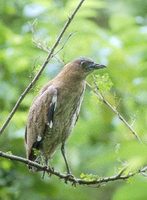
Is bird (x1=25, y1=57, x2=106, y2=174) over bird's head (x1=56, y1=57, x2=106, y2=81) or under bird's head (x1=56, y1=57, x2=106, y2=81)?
under

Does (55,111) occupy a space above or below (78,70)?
below

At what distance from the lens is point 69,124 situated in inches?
126

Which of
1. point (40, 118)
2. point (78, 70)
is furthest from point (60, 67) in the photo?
point (40, 118)

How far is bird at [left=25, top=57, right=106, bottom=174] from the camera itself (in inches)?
122

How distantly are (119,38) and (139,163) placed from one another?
4.48m

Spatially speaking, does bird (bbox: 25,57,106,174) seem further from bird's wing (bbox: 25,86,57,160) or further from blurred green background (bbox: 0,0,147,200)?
blurred green background (bbox: 0,0,147,200)

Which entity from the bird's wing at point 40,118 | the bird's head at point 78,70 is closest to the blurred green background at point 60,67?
the bird's head at point 78,70

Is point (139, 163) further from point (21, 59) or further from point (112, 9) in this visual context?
point (112, 9)

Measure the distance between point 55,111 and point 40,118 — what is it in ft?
0.32

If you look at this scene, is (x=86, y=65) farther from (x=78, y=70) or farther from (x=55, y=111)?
(x=55, y=111)

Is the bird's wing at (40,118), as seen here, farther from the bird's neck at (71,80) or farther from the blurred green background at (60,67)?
the blurred green background at (60,67)

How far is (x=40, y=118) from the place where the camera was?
311cm

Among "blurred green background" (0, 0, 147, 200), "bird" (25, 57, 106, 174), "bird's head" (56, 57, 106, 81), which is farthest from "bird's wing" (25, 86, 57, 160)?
"blurred green background" (0, 0, 147, 200)

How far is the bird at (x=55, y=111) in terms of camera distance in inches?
122
